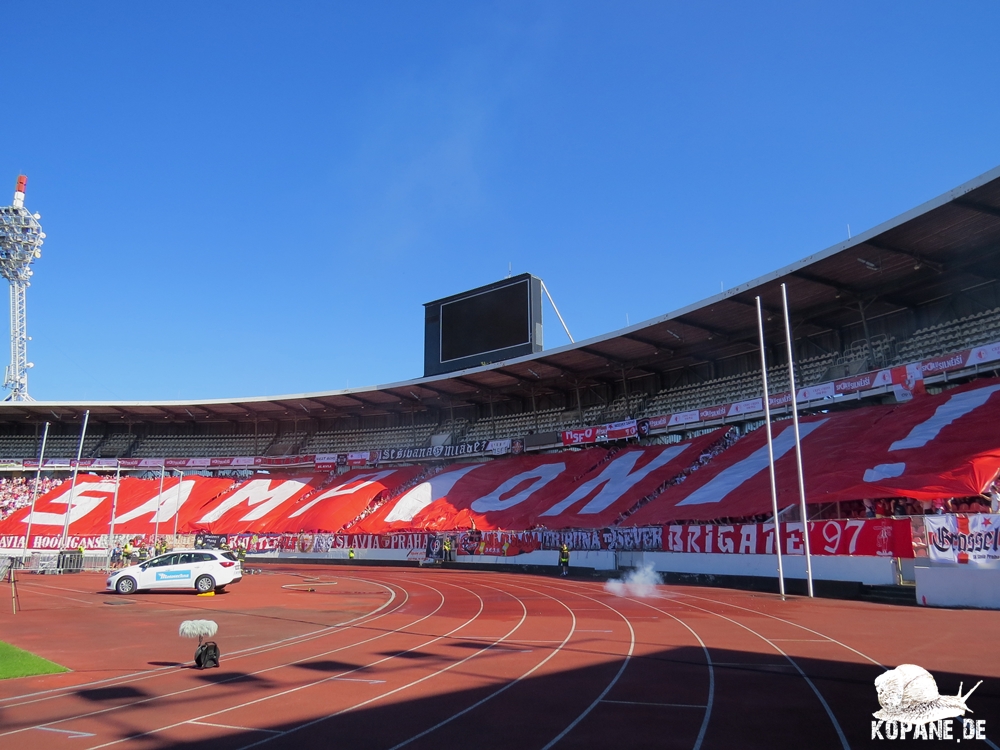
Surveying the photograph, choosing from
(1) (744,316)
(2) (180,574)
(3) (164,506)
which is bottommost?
(2) (180,574)

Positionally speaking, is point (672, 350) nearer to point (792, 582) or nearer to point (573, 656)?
point (792, 582)

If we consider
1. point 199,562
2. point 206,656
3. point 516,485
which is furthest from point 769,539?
point 516,485

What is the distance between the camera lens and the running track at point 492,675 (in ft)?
23.6

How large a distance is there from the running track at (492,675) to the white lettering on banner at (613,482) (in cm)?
1745

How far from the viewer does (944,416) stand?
26.2 meters

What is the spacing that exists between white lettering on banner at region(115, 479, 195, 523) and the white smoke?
1438 inches

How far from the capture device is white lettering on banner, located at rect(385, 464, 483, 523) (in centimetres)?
4588

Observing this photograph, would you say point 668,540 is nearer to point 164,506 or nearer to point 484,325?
point 484,325

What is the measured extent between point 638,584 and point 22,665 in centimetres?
1988

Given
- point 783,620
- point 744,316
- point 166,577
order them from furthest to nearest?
point 744,316
point 166,577
point 783,620

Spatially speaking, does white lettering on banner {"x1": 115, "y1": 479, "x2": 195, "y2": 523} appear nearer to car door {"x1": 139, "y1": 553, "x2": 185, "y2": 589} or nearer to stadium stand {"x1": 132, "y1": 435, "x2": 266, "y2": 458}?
stadium stand {"x1": 132, "y1": 435, "x2": 266, "y2": 458}

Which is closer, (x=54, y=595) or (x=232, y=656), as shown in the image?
(x=232, y=656)

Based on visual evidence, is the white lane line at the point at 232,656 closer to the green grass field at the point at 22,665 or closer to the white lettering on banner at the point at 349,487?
the green grass field at the point at 22,665

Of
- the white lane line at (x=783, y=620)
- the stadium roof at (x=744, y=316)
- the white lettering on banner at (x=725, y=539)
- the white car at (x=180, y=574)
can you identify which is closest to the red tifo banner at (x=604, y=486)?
the white lettering on banner at (x=725, y=539)
